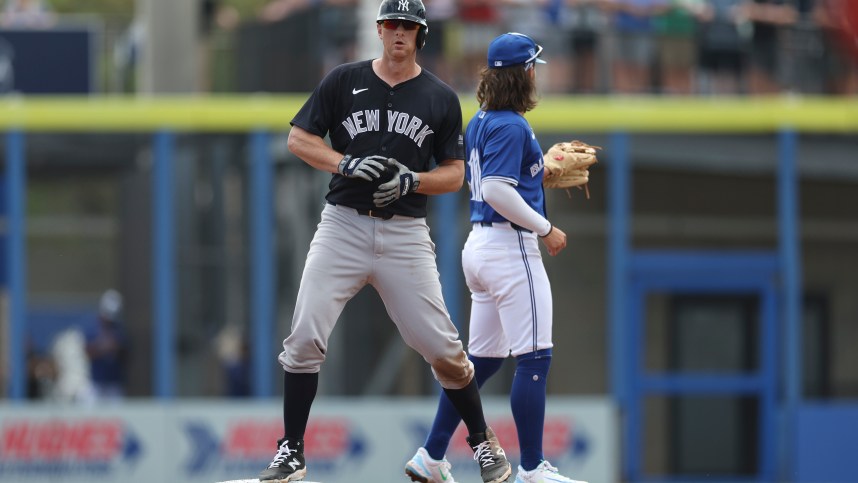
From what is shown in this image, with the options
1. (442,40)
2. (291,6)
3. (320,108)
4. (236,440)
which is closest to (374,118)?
(320,108)

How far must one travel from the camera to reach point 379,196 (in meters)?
7.16

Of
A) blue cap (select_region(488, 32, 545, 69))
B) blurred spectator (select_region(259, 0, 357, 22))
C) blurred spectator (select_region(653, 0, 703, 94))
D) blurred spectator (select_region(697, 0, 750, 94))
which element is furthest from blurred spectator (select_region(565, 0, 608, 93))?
blue cap (select_region(488, 32, 545, 69))

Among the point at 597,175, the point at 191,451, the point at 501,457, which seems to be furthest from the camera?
the point at 597,175

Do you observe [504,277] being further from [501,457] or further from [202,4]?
[202,4]

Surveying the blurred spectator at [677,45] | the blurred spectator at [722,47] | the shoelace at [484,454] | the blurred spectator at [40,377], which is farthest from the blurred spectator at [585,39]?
the shoelace at [484,454]

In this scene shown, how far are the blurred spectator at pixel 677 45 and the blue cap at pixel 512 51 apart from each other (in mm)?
10014

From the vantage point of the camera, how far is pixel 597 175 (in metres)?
18.5

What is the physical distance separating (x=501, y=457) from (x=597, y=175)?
11116 mm

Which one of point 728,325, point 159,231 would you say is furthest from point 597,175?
point 159,231

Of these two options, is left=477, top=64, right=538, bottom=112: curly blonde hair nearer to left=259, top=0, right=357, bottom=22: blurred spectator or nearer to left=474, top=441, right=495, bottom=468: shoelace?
left=474, top=441, right=495, bottom=468: shoelace

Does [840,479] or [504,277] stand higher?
[504,277]

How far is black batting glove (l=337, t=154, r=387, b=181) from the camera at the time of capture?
711 cm

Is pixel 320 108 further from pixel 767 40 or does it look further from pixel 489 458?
pixel 767 40

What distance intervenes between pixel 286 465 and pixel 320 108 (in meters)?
1.53
